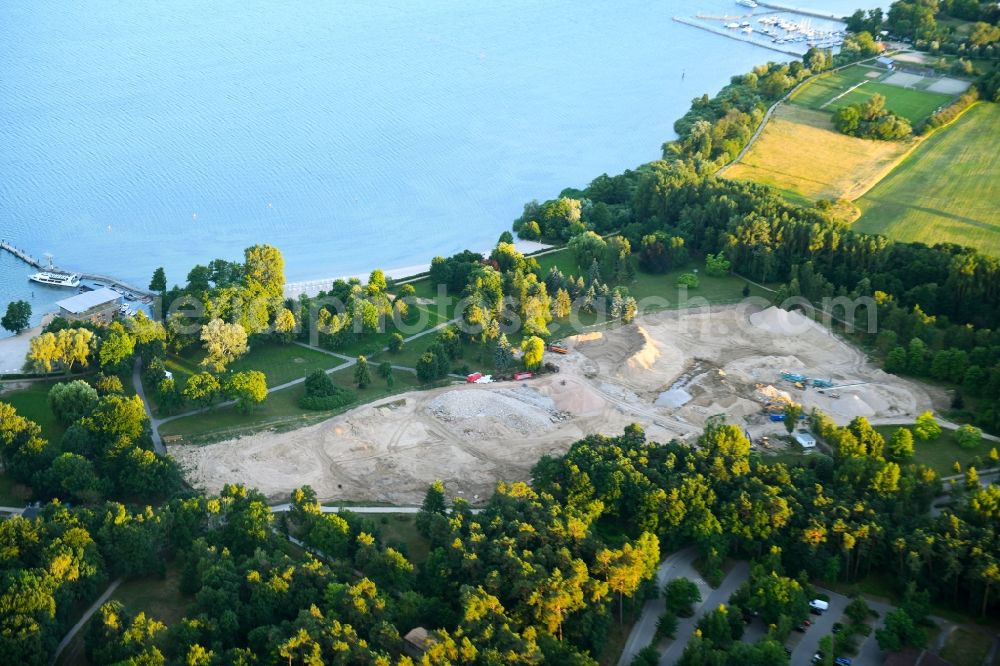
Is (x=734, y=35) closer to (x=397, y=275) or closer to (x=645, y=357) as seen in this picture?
(x=397, y=275)

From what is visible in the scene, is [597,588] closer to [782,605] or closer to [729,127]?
[782,605]

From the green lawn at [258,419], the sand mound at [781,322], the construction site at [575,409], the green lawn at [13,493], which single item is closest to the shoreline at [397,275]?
the green lawn at [258,419]

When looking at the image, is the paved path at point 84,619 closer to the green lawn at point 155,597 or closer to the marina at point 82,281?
the green lawn at point 155,597

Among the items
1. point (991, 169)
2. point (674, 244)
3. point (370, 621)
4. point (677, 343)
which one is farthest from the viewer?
point (991, 169)

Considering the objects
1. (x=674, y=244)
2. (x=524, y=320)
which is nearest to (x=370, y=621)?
(x=524, y=320)

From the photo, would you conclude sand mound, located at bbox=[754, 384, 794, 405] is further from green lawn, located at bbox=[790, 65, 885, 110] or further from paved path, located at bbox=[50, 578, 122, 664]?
green lawn, located at bbox=[790, 65, 885, 110]

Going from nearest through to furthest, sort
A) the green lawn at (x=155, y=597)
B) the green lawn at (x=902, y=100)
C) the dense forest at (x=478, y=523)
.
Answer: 1. the dense forest at (x=478, y=523)
2. the green lawn at (x=155, y=597)
3. the green lawn at (x=902, y=100)
